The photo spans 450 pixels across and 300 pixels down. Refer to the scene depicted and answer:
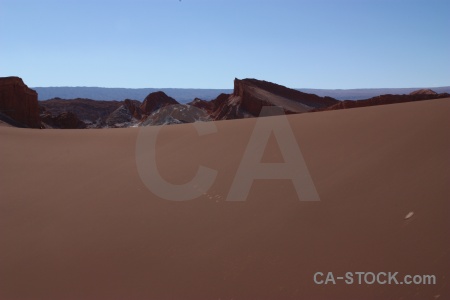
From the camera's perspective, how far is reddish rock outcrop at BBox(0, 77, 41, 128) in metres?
25.1

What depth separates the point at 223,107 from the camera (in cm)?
3700

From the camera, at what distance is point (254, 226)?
134 inches

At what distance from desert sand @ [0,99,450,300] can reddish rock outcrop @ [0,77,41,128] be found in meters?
21.7

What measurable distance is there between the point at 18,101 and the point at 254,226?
2528 cm

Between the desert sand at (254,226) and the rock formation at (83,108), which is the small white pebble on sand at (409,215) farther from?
the rock formation at (83,108)

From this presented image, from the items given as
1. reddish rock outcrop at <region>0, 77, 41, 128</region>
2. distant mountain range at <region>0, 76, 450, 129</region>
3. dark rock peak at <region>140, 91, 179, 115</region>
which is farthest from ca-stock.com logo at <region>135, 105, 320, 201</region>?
dark rock peak at <region>140, 91, 179, 115</region>

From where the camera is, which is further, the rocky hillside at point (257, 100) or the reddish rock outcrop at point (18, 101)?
the rocky hillside at point (257, 100)

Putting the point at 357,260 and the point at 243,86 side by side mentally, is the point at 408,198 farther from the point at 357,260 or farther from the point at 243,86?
the point at 243,86

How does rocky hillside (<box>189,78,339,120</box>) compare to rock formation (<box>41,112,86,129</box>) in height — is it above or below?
above

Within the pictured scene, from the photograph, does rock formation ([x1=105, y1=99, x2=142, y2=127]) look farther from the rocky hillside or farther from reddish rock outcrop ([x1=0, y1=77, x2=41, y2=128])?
reddish rock outcrop ([x1=0, y1=77, x2=41, y2=128])

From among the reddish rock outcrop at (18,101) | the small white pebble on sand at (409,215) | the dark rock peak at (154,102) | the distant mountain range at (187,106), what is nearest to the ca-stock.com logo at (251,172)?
the small white pebble on sand at (409,215)

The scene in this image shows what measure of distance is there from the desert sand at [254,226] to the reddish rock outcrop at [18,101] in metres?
21.7

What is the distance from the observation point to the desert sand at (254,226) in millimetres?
2703

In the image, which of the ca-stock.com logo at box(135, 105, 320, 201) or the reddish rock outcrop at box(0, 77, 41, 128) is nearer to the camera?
the ca-stock.com logo at box(135, 105, 320, 201)
